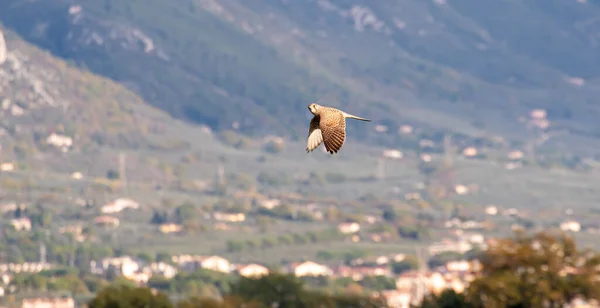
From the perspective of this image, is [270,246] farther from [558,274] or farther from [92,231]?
[558,274]

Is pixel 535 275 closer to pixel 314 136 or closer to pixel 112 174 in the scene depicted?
pixel 314 136

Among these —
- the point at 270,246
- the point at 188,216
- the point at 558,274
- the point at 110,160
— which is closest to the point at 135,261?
the point at 270,246

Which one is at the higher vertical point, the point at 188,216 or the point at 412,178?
the point at 412,178

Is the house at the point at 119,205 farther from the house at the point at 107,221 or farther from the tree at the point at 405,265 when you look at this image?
the tree at the point at 405,265

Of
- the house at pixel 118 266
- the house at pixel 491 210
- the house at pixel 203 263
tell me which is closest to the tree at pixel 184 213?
the house at pixel 203 263

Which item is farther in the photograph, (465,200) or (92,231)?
(465,200)

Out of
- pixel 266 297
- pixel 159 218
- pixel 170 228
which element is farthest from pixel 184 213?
pixel 266 297
